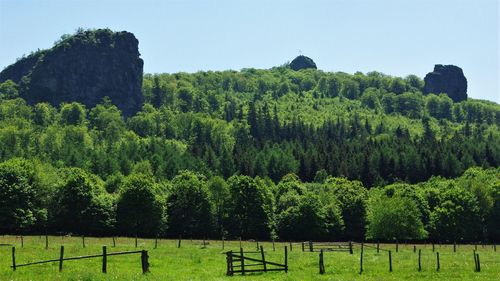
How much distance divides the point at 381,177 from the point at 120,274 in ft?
437

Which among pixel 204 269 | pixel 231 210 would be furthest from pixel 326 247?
pixel 231 210

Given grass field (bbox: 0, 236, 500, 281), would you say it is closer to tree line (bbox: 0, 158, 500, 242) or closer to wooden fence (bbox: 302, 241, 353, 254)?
wooden fence (bbox: 302, 241, 353, 254)

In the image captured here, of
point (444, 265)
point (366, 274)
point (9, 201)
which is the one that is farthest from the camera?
point (9, 201)

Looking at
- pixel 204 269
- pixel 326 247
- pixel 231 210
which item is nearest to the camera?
pixel 204 269

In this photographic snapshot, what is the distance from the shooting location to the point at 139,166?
502 feet

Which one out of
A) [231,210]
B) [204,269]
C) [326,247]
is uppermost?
[231,210]

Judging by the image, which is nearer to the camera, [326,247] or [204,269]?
→ [204,269]

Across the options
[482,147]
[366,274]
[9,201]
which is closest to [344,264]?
[366,274]

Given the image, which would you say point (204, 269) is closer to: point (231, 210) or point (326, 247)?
point (326, 247)

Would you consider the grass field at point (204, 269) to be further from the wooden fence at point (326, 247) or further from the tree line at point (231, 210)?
the tree line at point (231, 210)

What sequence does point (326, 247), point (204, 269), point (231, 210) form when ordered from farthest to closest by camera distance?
point (231, 210) < point (326, 247) < point (204, 269)

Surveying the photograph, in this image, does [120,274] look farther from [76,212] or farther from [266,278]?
[76,212]

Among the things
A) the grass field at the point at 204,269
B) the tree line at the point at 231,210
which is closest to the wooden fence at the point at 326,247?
the grass field at the point at 204,269

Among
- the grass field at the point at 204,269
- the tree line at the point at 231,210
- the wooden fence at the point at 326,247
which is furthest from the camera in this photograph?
the tree line at the point at 231,210
